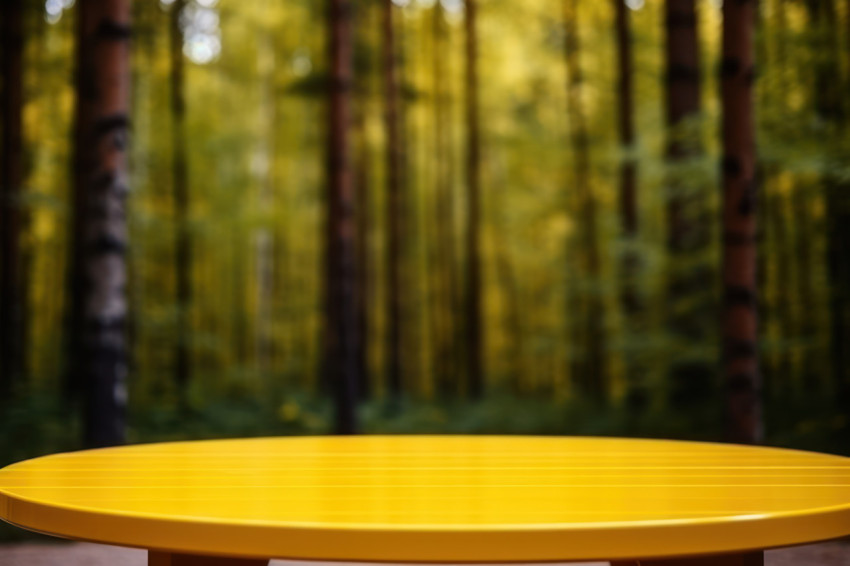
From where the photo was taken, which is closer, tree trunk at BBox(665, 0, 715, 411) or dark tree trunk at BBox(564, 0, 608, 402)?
tree trunk at BBox(665, 0, 715, 411)

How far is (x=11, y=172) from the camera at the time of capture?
12.6m

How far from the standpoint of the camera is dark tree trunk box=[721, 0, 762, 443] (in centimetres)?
564

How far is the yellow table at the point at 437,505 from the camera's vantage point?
1.16 metres

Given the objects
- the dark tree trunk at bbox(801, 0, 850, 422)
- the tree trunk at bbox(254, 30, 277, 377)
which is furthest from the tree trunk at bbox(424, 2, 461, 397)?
the dark tree trunk at bbox(801, 0, 850, 422)

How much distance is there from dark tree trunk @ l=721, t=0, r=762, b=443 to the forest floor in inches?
33.7

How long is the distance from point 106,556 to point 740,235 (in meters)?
5.22

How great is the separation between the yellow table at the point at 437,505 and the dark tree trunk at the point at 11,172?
11591 mm

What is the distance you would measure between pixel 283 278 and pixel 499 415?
1449 cm

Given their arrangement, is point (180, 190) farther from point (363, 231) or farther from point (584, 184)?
point (584, 184)

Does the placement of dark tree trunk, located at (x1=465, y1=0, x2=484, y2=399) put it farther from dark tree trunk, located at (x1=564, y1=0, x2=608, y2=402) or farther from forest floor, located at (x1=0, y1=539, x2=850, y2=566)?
forest floor, located at (x1=0, y1=539, x2=850, y2=566)

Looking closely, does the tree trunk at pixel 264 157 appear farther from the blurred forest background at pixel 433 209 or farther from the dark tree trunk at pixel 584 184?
the dark tree trunk at pixel 584 184

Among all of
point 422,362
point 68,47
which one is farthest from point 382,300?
point 68,47

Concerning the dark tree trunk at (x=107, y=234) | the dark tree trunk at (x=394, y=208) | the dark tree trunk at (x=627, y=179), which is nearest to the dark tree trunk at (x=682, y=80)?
the dark tree trunk at (x=627, y=179)

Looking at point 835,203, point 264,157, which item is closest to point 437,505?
point 835,203
